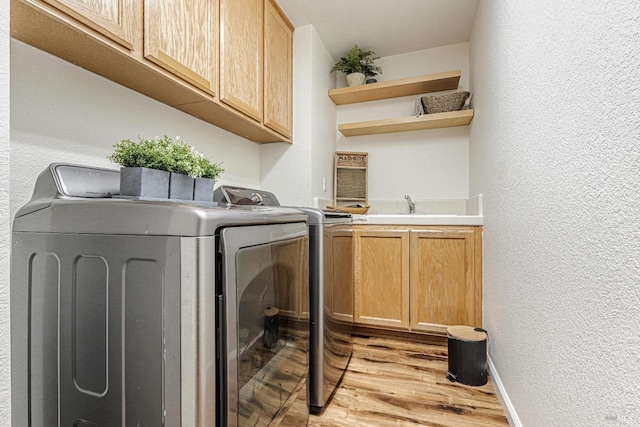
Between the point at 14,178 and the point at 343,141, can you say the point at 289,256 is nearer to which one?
the point at 14,178

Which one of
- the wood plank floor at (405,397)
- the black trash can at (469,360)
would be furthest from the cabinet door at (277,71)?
the black trash can at (469,360)

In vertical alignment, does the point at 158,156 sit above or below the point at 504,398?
above

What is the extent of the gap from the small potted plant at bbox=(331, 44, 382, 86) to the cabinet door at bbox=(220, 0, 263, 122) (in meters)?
0.99

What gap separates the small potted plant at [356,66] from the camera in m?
2.78

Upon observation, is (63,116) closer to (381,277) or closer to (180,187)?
(180,187)

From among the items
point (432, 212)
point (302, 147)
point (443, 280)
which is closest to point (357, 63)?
point (302, 147)

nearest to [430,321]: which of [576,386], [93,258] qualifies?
[576,386]

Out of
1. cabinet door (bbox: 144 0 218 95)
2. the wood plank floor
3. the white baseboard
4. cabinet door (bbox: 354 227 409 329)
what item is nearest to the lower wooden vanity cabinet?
cabinet door (bbox: 354 227 409 329)

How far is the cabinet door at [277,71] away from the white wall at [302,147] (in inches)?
2.9

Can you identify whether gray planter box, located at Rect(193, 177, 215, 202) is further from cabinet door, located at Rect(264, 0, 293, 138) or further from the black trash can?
the black trash can

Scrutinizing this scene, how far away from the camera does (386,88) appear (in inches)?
107

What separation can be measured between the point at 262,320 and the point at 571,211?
93 cm

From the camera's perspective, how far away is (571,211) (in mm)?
837

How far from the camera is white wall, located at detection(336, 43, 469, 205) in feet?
9.07
